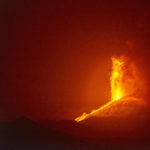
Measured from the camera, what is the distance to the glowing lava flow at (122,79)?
17156 millimetres

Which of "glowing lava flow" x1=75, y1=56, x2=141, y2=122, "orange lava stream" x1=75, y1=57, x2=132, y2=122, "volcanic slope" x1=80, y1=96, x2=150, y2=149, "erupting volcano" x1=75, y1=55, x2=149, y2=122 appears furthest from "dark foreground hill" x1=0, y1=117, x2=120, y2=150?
"orange lava stream" x1=75, y1=57, x2=132, y2=122

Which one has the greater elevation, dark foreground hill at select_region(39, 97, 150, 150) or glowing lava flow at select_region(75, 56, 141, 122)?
glowing lava flow at select_region(75, 56, 141, 122)

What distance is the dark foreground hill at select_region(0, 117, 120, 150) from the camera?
866cm

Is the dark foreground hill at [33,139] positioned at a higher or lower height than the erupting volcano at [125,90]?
lower

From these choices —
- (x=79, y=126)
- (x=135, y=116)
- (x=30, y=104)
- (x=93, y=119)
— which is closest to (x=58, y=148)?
(x=79, y=126)

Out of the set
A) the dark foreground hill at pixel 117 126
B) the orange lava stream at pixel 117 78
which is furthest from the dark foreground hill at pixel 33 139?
the orange lava stream at pixel 117 78

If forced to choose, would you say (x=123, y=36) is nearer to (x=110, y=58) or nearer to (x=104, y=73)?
(x=110, y=58)

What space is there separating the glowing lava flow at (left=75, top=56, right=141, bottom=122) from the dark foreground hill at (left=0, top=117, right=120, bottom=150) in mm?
6807

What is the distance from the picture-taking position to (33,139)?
372 inches

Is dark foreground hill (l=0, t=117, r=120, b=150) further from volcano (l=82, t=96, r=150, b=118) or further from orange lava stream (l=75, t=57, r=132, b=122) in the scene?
orange lava stream (l=75, t=57, r=132, b=122)

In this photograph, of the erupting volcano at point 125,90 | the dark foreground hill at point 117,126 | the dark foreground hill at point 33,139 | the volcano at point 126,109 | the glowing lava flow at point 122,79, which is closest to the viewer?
the dark foreground hill at point 33,139

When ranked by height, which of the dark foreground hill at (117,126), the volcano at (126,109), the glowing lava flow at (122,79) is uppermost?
the glowing lava flow at (122,79)

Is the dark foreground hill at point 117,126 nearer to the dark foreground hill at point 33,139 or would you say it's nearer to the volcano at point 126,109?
the volcano at point 126,109

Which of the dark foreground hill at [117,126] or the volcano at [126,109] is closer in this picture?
the dark foreground hill at [117,126]
